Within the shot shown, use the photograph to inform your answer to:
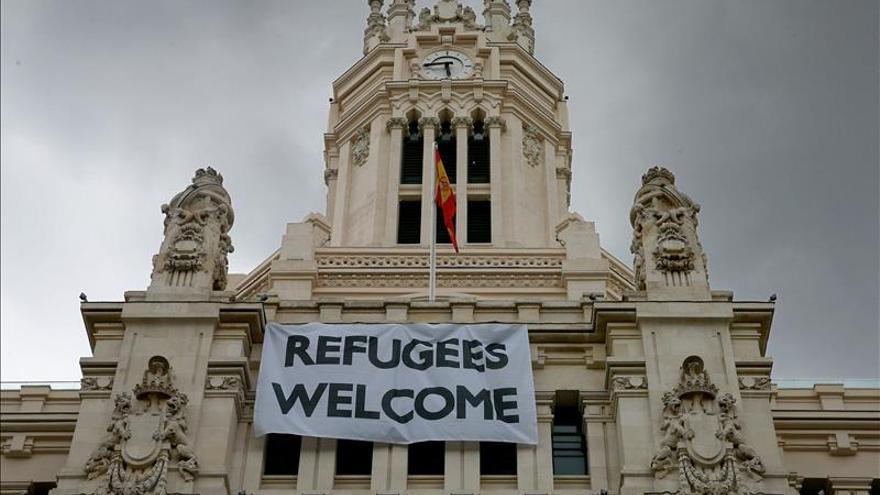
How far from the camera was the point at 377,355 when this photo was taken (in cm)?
3841

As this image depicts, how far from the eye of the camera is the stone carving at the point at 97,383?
122 ft

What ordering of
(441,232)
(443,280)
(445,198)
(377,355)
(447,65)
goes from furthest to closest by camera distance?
(447,65) < (441,232) < (443,280) < (445,198) < (377,355)

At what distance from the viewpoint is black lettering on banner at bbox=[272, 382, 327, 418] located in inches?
1465

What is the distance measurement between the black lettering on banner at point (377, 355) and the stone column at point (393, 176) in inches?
933

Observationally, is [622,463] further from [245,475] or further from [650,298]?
[245,475]

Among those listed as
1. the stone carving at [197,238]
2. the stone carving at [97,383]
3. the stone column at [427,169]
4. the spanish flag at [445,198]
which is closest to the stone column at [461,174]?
the stone column at [427,169]

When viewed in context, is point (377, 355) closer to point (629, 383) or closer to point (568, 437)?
point (568, 437)

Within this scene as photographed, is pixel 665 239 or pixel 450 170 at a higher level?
pixel 450 170

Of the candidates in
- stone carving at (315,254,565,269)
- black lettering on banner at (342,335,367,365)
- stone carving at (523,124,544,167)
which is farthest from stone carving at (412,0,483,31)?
black lettering on banner at (342,335,367,365)

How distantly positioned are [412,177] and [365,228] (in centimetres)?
473

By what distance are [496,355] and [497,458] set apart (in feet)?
9.75

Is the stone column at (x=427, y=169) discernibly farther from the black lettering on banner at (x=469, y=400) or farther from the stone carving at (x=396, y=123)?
the black lettering on banner at (x=469, y=400)

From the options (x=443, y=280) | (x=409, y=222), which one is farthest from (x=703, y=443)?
(x=409, y=222)

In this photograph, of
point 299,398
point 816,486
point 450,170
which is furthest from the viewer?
point 450,170
